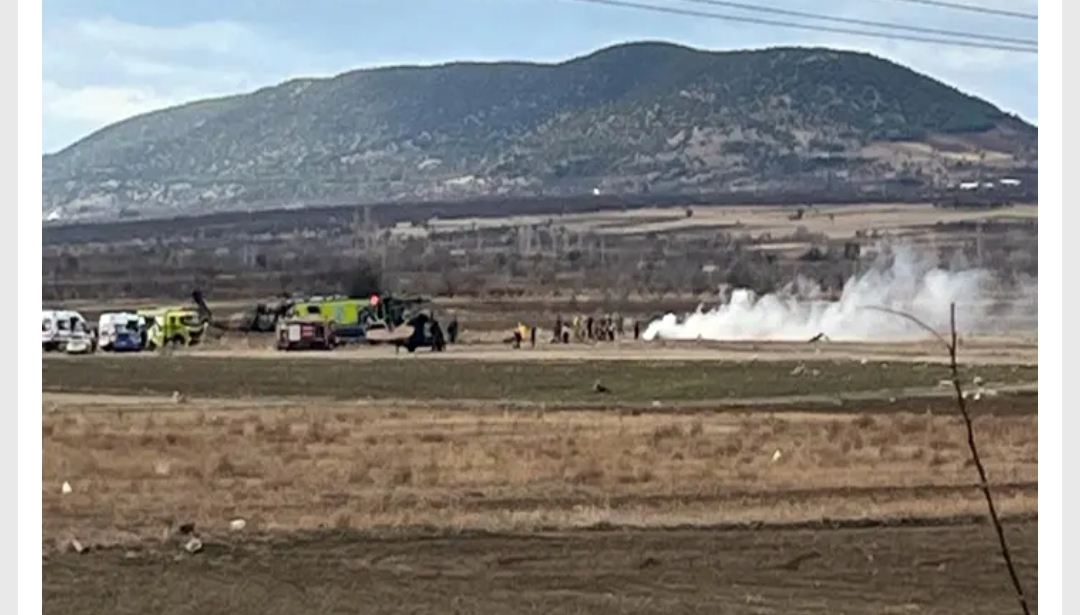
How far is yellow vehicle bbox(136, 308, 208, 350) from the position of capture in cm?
329

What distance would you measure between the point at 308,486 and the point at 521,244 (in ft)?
2.44

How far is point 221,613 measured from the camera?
9.64 feet

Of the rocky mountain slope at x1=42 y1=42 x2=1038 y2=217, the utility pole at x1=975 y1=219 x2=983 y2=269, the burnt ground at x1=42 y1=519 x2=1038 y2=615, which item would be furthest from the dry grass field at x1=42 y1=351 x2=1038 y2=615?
the rocky mountain slope at x1=42 y1=42 x2=1038 y2=217

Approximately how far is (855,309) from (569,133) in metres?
0.78

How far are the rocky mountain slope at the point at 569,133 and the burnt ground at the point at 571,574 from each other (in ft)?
2.47

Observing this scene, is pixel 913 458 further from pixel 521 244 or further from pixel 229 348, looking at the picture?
pixel 229 348

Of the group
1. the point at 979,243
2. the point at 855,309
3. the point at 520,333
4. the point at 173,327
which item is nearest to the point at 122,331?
the point at 173,327

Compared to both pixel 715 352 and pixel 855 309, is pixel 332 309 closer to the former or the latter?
pixel 715 352

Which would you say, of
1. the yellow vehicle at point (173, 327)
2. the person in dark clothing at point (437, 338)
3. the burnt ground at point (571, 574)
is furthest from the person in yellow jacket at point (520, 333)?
the yellow vehicle at point (173, 327)

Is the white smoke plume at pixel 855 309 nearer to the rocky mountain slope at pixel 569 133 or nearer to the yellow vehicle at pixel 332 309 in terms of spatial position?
the rocky mountain slope at pixel 569 133

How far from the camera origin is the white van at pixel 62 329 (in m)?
2.77

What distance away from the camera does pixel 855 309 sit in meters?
3.52
